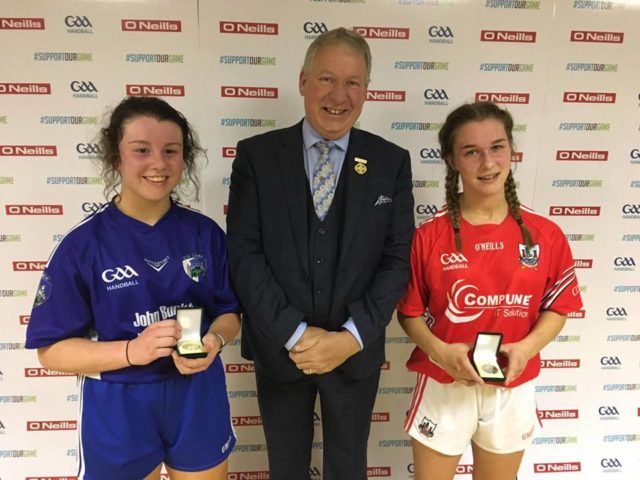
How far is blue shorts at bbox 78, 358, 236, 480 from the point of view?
4.28 feet

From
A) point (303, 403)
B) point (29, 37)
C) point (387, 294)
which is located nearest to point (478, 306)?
point (387, 294)

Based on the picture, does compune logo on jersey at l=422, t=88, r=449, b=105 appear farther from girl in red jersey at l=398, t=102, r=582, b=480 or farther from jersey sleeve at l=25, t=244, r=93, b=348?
jersey sleeve at l=25, t=244, r=93, b=348

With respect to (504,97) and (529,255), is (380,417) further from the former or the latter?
(504,97)

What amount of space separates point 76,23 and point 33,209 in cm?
92

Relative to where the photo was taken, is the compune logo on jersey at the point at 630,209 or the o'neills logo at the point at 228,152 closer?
the o'neills logo at the point at 228,152

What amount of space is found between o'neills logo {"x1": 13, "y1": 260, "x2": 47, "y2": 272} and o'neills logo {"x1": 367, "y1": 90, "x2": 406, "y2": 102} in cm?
188

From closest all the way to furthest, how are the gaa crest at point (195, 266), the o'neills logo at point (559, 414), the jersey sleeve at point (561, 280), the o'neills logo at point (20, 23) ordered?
the gaa crest at point (195, 266) → the jersey sleeve at point (561, 280) → the o'neills logo at point (20, 23) → the o'neills logo at point (559, 414)

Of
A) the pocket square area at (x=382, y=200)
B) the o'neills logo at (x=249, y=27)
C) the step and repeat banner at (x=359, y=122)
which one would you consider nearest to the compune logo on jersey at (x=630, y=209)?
the step and repeat banner at (x=359, y=122)

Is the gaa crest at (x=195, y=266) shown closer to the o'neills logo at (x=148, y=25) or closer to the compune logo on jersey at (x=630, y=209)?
the o'neills logo at (x=148, y=25)

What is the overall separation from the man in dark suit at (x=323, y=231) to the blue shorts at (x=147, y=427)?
295mm

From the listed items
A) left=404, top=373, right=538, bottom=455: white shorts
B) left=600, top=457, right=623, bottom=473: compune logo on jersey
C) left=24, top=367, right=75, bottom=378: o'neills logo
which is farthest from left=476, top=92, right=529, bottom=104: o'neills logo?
left=24, top=367, right=75, bottom=378: o'neills logo

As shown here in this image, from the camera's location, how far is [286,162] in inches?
61.0

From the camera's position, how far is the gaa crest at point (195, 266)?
1.39 meters

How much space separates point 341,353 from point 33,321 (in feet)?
3.10
